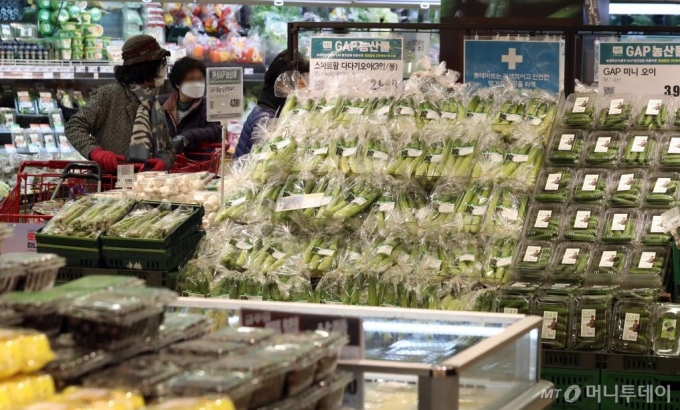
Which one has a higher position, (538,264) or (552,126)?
(552,126)

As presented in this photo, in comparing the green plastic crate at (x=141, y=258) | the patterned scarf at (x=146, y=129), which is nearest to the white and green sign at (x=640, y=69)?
the green plastic crate at (x=141, y=258)

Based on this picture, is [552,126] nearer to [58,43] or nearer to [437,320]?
[437,320]

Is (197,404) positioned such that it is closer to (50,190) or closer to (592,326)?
(592,326)

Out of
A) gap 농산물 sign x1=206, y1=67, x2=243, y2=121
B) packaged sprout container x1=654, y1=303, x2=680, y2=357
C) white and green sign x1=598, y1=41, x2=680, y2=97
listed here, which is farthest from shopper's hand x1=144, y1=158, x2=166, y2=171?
packaged sprout container x1=654, y1=303, x2=680, y2=357

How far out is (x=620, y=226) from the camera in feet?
14.8

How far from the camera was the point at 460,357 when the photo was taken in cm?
234

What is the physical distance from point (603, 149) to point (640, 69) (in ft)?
2.03

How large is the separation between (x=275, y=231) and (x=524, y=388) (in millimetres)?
2116

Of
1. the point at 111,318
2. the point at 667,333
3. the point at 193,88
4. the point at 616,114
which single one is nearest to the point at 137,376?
the point at 111,318

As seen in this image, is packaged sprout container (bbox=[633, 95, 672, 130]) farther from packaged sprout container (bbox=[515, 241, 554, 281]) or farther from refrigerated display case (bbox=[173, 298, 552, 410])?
refrigerated display case (bbox=[173, 298, 552, 410])

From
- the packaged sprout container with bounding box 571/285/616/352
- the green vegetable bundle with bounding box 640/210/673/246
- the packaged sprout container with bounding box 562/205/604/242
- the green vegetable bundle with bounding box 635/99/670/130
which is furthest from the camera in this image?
the green vegetable bundle with bounding box 635/99/670/130

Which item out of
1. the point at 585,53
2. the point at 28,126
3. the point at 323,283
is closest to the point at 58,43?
the point at 28,126

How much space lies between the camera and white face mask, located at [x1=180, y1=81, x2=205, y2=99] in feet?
27.0

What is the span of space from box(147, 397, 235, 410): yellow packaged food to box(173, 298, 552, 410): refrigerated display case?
20.1 inches
